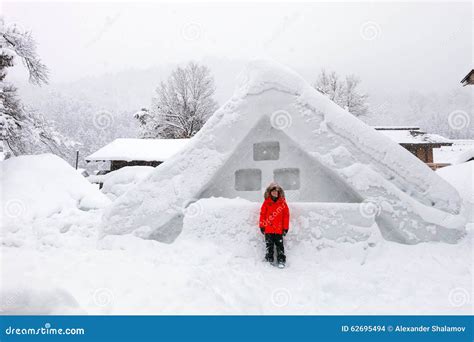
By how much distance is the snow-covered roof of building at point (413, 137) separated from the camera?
2250 cm

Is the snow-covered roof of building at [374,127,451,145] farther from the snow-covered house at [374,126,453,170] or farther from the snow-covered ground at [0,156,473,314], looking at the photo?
the snow-covered ground at [0,156,473,314]

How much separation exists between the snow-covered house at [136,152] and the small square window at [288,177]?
17363 mm

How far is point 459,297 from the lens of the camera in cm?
380

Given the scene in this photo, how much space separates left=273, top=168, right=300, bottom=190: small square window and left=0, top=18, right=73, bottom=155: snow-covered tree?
9674 mm

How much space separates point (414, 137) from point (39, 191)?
80.8 ft

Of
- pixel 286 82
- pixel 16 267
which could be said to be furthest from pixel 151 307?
pixel 286 82

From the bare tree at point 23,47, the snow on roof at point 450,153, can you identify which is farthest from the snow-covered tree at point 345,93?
the bare tree at point 23,47

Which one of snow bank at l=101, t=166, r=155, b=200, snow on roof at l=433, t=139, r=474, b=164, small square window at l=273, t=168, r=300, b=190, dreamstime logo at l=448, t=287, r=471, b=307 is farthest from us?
snow on roof at l=433, t=139, r=474, b=164

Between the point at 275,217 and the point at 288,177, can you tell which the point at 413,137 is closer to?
the point at 288,177

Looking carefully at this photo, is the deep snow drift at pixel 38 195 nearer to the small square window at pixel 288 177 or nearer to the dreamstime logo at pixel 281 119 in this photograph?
the small square window at pixel 288 177

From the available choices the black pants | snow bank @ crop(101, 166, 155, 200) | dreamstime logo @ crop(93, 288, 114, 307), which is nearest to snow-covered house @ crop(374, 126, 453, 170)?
snow bank @ crop(101, 166, 155, 200)

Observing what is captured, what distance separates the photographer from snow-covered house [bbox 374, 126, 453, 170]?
22.3 m

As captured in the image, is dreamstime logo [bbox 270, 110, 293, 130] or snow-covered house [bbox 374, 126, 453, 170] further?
snow-covered house [bbox 374, 126, 453, 170]

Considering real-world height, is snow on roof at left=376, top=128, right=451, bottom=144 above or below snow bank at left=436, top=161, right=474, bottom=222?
above
